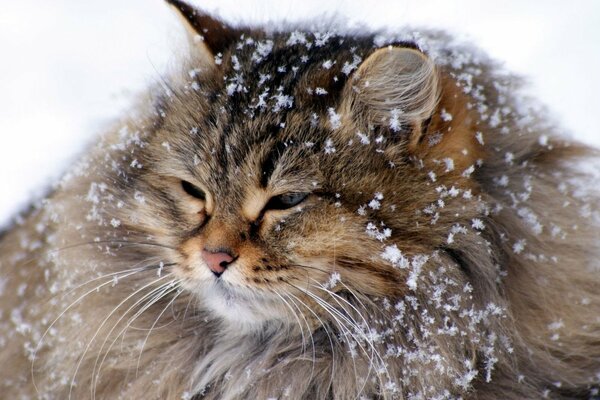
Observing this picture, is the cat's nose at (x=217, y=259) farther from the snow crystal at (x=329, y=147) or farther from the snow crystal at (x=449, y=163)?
the snow crystal at (x=449, y=163)

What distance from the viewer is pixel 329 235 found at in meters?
1.58

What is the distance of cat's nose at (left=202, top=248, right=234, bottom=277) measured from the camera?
5.16 ft

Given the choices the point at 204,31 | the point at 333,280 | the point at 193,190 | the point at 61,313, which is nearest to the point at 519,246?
the point at 333,280

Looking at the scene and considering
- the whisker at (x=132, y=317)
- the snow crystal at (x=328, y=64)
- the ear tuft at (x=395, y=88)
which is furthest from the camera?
the whisker at (x=132, y=317)

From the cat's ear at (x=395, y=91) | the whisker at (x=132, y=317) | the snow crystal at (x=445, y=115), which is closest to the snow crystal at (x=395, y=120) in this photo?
the cat's ear at (x=395, y=91)

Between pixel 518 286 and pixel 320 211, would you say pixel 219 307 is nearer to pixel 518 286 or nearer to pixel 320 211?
pixel 320 211

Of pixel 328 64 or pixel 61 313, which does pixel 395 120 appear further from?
pixel 61 313

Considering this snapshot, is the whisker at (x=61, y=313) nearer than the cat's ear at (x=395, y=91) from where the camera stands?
No

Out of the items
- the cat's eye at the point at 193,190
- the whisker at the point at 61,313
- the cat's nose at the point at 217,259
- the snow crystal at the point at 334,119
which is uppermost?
the snow crystal at the point at 334,119

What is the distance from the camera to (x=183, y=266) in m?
1.69

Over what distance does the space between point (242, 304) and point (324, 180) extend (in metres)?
0.38

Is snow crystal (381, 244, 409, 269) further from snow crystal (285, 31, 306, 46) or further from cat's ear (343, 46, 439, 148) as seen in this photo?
snow crystal (285, 31, 306, 46)

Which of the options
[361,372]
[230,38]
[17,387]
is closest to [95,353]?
[17,387]

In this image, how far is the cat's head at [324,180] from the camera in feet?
5.19
